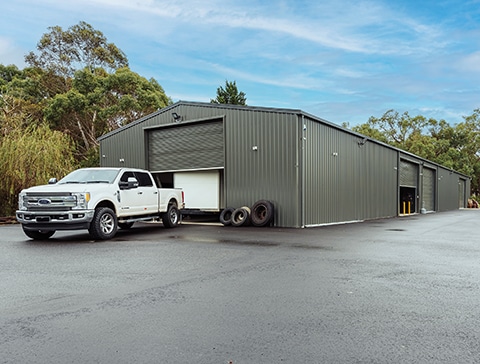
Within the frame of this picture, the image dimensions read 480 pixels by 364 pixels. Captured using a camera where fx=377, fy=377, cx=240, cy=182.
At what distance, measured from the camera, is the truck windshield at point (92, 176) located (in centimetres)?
1127

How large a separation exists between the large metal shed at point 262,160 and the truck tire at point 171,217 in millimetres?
2723

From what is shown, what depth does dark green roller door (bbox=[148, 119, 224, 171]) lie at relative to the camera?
16.9m

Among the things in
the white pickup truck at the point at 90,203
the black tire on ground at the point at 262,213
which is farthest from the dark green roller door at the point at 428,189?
the white pickup truck at the point at 90,203

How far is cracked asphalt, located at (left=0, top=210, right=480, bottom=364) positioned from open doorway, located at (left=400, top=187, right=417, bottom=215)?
892 inches

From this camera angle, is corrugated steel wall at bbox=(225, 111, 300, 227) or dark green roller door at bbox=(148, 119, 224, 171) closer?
corrugated steel wall at bbox=(225, 111, 300, 227)

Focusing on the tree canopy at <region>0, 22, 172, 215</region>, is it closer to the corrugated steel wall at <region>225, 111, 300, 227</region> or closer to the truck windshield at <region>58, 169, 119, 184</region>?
the corrugated steel wall at <region>225, 111, 300, 227</region>

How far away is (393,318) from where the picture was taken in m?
3.96

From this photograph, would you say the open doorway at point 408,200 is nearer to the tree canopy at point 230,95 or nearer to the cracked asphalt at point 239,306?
the tree canopy at point 230,95

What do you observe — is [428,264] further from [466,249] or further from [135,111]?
[135,111]

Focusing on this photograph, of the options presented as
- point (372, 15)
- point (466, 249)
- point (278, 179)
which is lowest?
point (466, 249)

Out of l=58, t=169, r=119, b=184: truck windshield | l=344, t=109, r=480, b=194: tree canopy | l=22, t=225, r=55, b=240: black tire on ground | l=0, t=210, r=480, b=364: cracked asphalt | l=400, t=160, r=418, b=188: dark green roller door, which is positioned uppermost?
l=344, t=109, r=480, b=194: tree canopy

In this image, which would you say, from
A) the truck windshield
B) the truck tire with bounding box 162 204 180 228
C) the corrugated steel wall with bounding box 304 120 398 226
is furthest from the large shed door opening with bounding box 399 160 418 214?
the truck windshield

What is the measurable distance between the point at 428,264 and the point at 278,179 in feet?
26.5

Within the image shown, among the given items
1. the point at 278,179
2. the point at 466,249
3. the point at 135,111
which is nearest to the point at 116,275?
the point at 466,249
